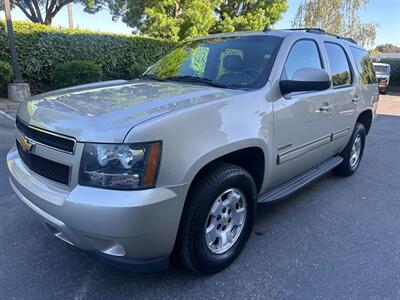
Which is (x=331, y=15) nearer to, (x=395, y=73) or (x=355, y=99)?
(x=395, y=73)

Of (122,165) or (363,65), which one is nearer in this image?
(122,165)

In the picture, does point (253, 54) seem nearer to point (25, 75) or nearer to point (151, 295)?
point (151, 295)

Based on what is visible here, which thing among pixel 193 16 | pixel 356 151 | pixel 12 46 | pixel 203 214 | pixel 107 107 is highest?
pixel 193 16

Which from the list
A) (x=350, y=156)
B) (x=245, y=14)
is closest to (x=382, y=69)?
(x=245, y=14)

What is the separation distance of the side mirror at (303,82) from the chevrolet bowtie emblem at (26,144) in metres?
1.96

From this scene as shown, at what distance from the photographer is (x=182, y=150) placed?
2.03 meters

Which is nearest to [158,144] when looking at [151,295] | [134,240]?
[134,240]

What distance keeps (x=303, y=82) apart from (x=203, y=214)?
1.39m

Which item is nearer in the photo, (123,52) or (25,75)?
(25,75)

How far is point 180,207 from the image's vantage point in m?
2.08

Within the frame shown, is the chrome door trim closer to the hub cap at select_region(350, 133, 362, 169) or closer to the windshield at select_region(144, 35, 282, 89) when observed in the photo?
the windshield at select_region(144, 35, 282, 89)

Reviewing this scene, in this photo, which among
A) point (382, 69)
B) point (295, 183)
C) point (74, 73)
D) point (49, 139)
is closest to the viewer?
point (49, 139)

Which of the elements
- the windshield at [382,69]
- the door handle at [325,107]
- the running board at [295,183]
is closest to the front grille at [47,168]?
the running board at [295,183]

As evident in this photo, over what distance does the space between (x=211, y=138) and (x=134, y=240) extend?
0.79m
